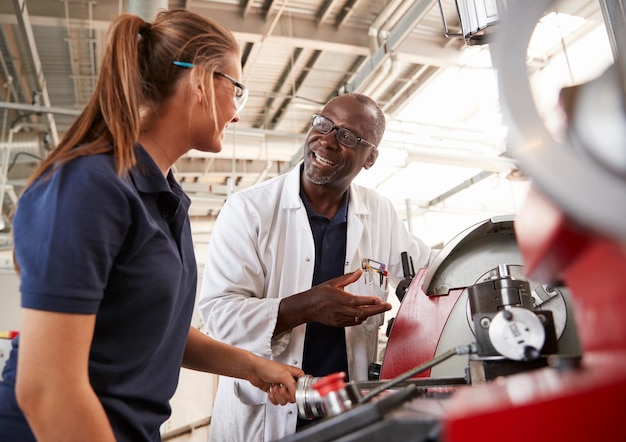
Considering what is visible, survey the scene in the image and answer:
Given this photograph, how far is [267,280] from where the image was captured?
1.59 meters

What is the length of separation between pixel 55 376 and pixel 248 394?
0.88m

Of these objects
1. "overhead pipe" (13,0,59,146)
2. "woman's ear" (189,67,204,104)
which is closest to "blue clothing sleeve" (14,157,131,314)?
"woman's ear" (189,67,204,104)

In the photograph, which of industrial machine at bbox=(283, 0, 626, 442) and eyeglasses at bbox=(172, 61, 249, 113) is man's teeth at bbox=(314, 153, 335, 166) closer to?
eyeglasses at bbox=(172, 61, 249, 113)

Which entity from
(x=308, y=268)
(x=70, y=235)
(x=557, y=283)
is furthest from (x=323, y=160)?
(x=557, y=283)

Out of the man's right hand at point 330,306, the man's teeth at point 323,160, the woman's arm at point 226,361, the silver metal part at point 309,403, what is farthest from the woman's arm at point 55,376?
the man's teeth at point 323,160

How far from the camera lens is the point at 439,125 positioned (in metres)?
4.39

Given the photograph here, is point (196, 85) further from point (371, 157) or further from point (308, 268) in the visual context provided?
point (371, 157)

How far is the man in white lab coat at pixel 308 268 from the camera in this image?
1387 mm

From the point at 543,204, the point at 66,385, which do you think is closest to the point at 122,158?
the point at 66,385

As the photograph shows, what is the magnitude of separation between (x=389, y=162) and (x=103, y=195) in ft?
10.5

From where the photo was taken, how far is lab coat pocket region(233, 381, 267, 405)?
4.77ft

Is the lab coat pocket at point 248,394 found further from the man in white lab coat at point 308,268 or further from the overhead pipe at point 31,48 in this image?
the overhead pipe at point 31,48

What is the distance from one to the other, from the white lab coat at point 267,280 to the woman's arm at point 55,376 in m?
0.72

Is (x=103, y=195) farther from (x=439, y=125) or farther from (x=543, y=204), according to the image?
(x=439, y=125)
